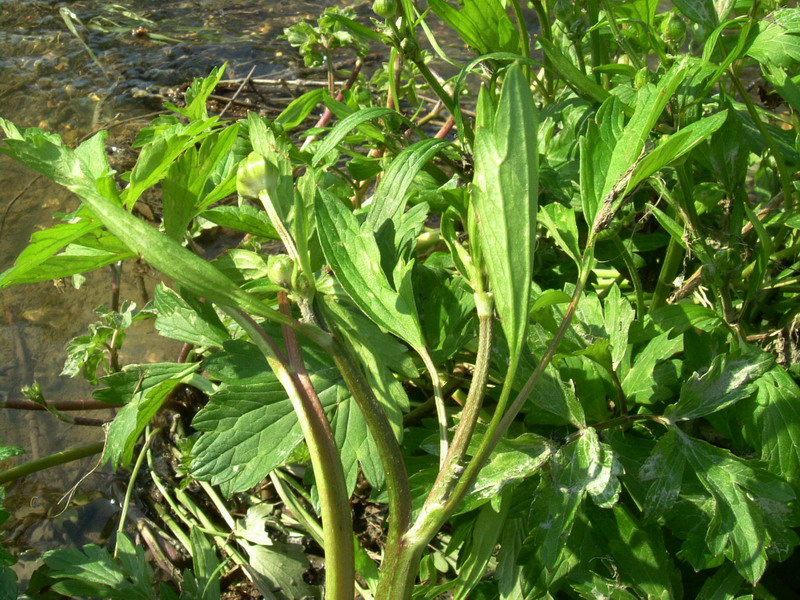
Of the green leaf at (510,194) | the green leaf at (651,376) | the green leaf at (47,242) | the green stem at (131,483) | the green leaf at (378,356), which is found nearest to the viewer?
the green leaf at (510,194)

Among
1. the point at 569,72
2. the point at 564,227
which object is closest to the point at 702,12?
the point at 569,72

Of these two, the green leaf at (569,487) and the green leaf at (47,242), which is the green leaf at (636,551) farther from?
the green leaf at (47,242)

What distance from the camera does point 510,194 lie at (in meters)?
0.69

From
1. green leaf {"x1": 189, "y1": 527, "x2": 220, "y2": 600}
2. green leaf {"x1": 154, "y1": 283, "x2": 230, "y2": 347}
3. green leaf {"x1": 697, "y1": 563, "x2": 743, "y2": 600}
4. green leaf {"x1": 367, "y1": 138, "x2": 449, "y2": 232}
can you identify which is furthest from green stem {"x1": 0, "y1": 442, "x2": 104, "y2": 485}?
green leaf {"x1": 697, "y1": 563, "x2": 743, "y2": 600}

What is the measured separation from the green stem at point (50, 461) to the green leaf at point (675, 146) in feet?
3.81

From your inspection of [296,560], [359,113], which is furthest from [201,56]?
[296,560]

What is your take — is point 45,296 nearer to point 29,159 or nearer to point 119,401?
point 119,401

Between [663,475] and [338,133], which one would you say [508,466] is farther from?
[338,133]

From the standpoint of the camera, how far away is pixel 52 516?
1.49 m

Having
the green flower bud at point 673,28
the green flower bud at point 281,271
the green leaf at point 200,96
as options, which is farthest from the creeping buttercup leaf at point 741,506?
the green leaf at point 200,96

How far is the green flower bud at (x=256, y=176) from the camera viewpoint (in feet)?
2.70

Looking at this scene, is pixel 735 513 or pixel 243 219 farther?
pixel 243 219

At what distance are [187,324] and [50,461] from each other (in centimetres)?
52

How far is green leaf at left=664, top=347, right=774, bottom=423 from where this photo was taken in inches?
39.4
